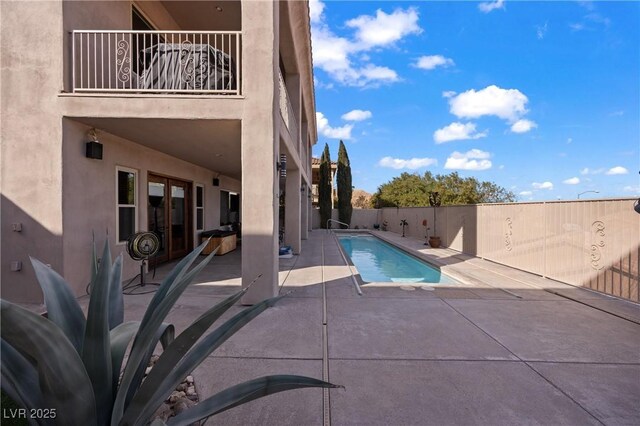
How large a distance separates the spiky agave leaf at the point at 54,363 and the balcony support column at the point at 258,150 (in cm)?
340

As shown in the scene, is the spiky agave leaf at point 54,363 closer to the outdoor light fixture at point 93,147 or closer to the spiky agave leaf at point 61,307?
the spiky agave leaf at point 61,307

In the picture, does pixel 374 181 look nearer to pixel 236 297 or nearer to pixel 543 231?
pixel 543 231

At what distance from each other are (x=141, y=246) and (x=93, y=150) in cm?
182

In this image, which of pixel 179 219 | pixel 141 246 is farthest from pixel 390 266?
pixel 141 246

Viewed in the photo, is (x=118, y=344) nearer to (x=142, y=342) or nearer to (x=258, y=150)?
(x=142, y=342)

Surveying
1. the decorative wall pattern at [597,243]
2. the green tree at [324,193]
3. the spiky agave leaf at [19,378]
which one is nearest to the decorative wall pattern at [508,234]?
the decorative wall pattern at [597,243]

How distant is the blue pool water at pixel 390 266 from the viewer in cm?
806

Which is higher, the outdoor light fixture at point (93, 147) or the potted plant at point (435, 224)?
the outdoor light fixture at point (93, 147)

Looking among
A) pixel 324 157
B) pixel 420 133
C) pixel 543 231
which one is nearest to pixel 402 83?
pixel 324 157

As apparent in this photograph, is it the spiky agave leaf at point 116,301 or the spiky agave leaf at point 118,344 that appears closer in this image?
the spiky agave leaf at point 118,344

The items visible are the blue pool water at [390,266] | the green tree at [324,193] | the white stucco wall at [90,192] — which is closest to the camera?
the white stucco wall at [90,192]

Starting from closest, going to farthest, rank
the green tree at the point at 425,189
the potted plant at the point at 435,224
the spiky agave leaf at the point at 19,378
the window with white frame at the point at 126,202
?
the spiky agave leaf at the point at 19,378
the window with white frame at the point at 126,202
the potted plant at the point at 435,224
the green tree at the point at 425,189

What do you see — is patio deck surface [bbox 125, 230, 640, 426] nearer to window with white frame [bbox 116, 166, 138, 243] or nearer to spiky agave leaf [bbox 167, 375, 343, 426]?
spiky agave leaf [bbox 167, 375, 343, 426]

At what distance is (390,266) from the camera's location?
406 inches
